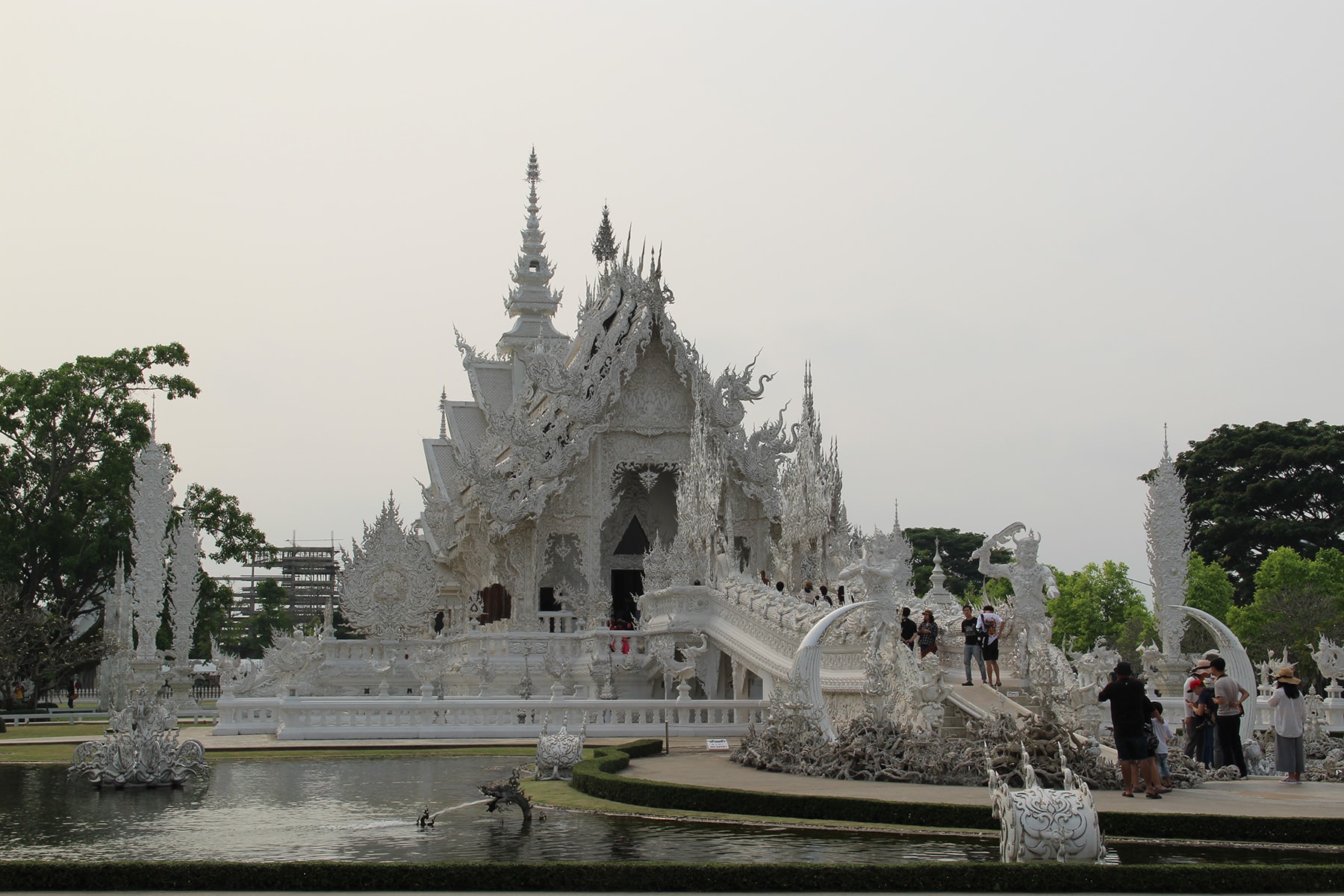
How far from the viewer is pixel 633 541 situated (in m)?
30.5

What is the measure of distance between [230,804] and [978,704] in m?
6.99

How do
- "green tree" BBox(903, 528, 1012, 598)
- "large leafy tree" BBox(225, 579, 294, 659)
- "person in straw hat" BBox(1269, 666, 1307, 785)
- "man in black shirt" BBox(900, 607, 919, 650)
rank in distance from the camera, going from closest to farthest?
1. "person in straw hat" BBox(1269, 666, 1307, 785)
2. "man in black shirt" BBox(900, 607, 919, 650)
3. "green tree" BBox(903, 528, 1012, 598)
4. "large leafy tree" BBox(225, 579, 294, 659)

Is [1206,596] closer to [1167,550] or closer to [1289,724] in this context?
[1167,550]

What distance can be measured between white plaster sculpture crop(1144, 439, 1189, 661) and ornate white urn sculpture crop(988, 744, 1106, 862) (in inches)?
506

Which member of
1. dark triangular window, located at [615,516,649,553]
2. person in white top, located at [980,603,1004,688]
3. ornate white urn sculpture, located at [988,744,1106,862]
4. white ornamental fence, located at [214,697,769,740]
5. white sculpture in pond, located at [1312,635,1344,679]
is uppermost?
dark triangular window, located at [615,516,649,553]

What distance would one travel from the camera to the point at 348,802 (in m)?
10.9

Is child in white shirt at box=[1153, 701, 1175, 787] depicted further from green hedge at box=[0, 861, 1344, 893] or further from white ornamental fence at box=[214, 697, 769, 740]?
white ornamental fence at box=[214, 697, 769, 740]

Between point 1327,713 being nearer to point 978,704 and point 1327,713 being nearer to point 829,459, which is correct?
point 978,704

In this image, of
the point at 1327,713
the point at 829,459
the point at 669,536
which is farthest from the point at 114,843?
the point at 669,536

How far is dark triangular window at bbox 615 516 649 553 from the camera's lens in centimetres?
→ 3034

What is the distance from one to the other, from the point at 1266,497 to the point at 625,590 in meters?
22.5

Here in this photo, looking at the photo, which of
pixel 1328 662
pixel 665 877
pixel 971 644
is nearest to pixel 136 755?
pixel 665 877

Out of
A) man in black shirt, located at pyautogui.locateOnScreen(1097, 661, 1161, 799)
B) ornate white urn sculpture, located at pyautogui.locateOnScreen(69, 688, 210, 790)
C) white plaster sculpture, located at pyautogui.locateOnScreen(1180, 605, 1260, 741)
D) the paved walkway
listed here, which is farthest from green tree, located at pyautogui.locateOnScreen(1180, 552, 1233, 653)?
ornate white urn sculpture, located at pyautogui.locateOnScreen(69, 688, 210, 790)

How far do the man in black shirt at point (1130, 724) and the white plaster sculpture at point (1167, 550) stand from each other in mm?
9081
